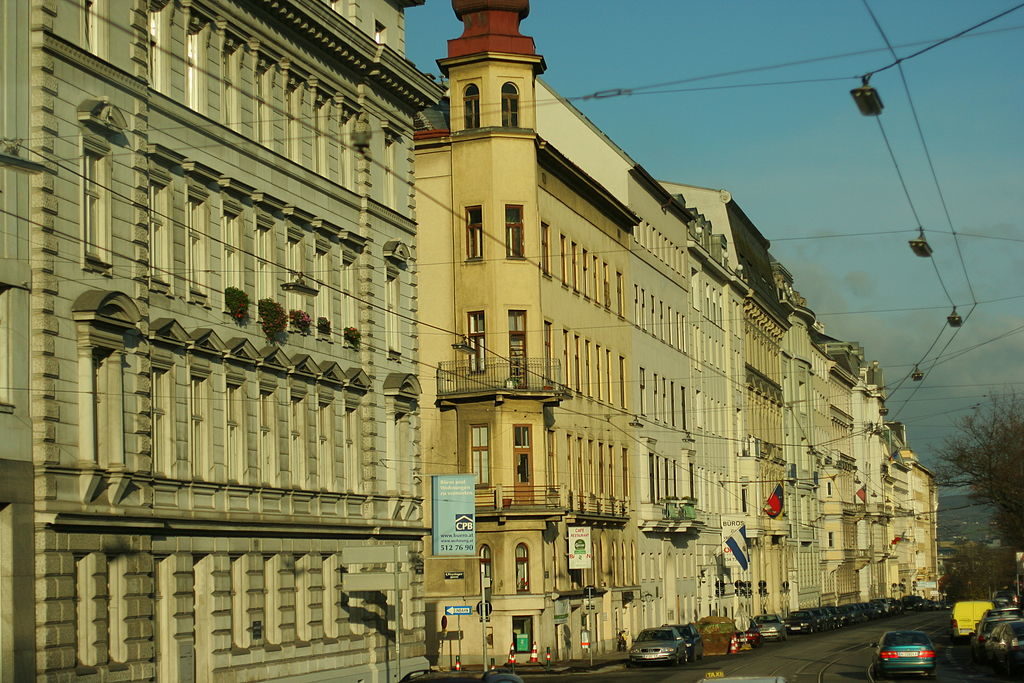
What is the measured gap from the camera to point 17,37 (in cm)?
2781

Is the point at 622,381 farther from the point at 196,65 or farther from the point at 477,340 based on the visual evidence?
the point at 196,65

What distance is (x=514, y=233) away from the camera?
5931cm

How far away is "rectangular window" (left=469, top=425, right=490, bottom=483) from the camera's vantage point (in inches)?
2281

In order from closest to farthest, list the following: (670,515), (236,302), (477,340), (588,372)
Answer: (236,302) → (477,340) → (588,372) → (670,515)

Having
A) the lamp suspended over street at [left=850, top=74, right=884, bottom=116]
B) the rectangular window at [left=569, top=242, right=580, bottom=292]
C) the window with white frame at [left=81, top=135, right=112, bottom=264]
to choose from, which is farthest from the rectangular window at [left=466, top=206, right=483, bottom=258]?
the lamp suspended over street at [left=850, top=74, right=884, bottom=116]

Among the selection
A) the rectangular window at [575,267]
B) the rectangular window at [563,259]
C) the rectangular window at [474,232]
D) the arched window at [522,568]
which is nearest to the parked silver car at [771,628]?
the rectangular window at [575,267]

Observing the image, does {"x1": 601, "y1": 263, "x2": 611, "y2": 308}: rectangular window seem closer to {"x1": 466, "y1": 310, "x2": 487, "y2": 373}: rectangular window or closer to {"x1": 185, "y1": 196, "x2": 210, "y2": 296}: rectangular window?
{"x1": 466, "y1": 310, "x2": 487, "y2": 373}: rectangular window

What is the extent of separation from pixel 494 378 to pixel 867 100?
35.6 meters

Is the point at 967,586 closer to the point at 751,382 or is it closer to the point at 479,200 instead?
the point at 751,382

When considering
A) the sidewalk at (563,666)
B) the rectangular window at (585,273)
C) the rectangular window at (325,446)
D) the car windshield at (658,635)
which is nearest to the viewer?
the rectangular window at (325,446)

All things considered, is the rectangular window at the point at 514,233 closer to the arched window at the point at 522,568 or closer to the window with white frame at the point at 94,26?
the arched window at the point at 522,568

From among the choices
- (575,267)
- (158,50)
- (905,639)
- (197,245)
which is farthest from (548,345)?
(158,50)

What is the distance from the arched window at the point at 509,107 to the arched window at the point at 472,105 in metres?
0.97

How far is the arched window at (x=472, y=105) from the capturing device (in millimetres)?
60031
